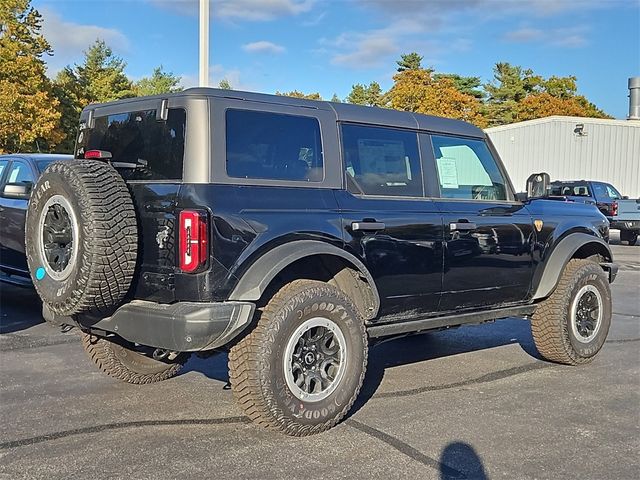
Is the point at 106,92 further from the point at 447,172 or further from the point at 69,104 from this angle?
the point at 447,172

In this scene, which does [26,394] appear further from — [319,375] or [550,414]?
[550,414]

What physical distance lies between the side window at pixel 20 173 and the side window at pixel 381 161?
14.6 ft

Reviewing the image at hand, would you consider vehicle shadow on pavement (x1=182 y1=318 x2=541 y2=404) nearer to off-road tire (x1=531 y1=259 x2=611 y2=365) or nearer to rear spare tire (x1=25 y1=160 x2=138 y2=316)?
off-road tire (x1=531 y1=259 x2=611 y2=365)

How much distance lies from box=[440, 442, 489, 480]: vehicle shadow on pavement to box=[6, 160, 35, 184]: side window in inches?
225

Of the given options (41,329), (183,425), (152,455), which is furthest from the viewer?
(41,329)

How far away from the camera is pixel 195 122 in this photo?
13.0 ft

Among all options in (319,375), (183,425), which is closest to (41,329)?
(183,425)

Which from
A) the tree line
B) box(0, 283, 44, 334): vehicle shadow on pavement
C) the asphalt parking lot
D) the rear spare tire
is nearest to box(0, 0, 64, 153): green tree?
the tree line

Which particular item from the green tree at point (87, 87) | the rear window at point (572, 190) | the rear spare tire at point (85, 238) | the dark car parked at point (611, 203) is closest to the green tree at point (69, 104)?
the green tree at point (87, 87)

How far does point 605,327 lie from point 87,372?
4.57m

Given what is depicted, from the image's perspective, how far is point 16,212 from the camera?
7.67m

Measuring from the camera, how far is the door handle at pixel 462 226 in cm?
505

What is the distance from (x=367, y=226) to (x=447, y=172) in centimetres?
119

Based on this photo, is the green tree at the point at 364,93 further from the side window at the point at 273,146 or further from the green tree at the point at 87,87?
the side window at the point at 273,146
